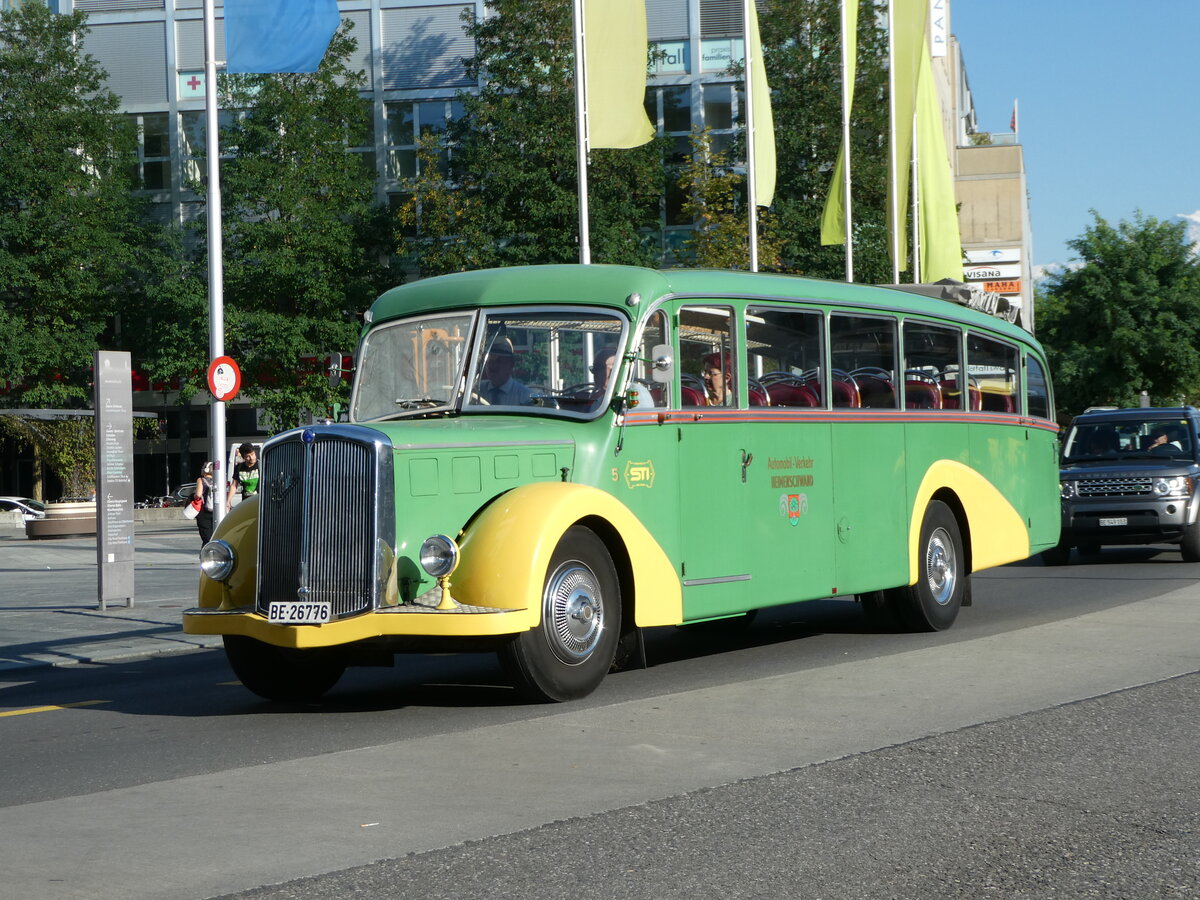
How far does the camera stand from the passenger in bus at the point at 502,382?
9805 millimetres

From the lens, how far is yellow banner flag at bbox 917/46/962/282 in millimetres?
36969

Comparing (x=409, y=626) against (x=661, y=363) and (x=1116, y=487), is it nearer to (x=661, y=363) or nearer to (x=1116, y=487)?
(x=661, y=363)

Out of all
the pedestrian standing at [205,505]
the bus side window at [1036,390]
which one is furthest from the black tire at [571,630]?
the pedestrian standing at [205,505]

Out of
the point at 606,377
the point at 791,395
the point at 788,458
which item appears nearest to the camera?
the point at 606,377

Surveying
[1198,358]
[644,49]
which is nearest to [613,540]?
[644,49]

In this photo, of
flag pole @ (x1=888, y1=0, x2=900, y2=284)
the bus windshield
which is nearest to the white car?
flag pole @ (x1=888, y1=0, x2=900, y2=284)

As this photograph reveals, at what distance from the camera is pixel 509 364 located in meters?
9.91

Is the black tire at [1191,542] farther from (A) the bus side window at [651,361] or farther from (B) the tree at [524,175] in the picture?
(B) the tree at [524,175]

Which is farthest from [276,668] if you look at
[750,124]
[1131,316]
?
[1131,316]

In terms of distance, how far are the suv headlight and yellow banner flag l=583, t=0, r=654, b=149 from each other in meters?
8.54

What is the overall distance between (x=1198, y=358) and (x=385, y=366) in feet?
156

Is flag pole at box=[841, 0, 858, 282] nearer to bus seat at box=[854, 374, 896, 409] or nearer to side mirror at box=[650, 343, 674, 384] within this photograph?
bus seat at box=[854, 374, 896, 409]

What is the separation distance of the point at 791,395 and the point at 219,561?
420 cm

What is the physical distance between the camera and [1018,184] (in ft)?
246
